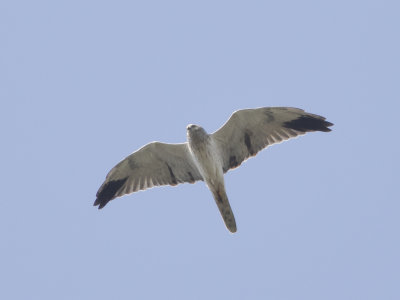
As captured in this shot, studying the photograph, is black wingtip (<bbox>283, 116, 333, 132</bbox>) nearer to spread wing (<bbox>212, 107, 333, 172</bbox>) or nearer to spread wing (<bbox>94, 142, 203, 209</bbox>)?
spread wing (<bbox>212, 107, 333, 172</bbox>)

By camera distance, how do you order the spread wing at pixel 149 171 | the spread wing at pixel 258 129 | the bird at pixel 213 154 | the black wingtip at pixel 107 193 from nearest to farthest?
1. the bird at pixel 213 154
2. the spread wing at pixel 258 129
3. the spread wing at pixel 149 171
4. the black wingtip at pixel 107 193

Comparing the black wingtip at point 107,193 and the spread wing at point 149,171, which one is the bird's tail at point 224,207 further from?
the black wingtip at point 107,193

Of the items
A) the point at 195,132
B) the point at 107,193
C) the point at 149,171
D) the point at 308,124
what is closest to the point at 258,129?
the point at 308,124

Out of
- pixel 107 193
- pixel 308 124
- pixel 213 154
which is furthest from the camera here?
pixel 107 193

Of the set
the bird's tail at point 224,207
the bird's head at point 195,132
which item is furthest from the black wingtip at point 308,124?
the bird's tail at point 224,207

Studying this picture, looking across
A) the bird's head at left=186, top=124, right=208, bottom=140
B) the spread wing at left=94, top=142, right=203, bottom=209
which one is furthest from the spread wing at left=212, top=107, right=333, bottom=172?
the spread wing at left=94, top=142, right=203, bottom=209

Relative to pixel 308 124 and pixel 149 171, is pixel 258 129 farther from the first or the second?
pixel 149 171

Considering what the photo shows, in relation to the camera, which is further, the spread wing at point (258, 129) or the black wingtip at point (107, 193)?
the black wingtip at point (107, 193)

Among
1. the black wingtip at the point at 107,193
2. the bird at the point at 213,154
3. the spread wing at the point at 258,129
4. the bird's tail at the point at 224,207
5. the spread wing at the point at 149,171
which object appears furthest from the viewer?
the black wingtip at the point at 107,193
